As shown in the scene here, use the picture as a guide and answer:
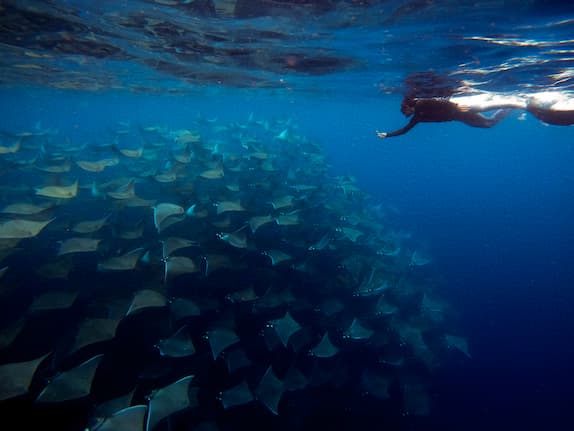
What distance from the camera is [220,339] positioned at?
222 inches

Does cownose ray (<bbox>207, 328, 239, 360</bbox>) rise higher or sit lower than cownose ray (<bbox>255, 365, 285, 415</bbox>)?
higher

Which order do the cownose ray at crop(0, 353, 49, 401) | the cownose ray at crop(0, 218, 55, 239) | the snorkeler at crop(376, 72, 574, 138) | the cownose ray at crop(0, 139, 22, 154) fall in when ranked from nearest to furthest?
the cownose ray at crop(0, 353, 49, 401) < the cownose ray at crop(0, 218, 55, 239) < the snorkeler at crop(376, 72, 574, 138) < the cownose ray at crop(0, 139, 22, 154)

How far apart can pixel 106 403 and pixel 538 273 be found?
2621 centimetres

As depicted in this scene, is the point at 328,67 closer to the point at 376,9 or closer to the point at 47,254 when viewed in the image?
the point at 376,9

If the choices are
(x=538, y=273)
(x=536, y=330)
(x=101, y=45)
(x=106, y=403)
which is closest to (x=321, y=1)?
(x=106, y=403)

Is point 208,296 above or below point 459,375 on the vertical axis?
above

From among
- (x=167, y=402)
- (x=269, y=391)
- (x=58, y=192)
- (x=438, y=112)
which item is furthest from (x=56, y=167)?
(x=438, y=112)

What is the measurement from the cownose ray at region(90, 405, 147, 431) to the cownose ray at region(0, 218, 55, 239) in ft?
11.6

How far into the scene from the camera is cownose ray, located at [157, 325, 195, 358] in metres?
5.23

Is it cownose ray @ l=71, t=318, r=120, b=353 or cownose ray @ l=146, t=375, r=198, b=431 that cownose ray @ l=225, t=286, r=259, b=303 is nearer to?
cownose ray @ l=146, t=375, r=198, b=431

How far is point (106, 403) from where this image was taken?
15.2ft

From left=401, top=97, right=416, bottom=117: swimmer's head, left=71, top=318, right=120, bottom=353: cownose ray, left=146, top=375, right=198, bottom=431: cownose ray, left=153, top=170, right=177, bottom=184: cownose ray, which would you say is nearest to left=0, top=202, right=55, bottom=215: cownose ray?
left=153, top=170, right=177, bottom=184: cownose ray

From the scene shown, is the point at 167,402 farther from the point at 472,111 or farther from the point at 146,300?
the point at 472,111

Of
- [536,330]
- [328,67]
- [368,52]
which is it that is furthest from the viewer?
[536,330]
